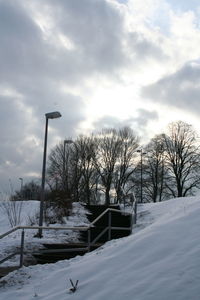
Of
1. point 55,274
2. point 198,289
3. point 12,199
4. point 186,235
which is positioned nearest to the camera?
point 198,289

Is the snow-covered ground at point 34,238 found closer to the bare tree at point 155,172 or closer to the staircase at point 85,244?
the staircase at point 85,244

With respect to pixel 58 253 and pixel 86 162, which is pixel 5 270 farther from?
pixel 86 162

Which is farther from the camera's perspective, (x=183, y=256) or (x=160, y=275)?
(x=183, y=256)

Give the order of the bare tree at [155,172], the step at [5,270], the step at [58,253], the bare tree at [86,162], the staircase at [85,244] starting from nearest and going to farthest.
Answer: the step at [5,270] < the step at [58,253] < the staircase at [85,244] < the bare tree at [86,162] < the bare tree at [155,172]

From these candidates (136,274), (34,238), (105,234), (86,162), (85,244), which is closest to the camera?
(136,274)

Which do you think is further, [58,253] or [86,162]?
[86,162]

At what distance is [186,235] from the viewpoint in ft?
20.7

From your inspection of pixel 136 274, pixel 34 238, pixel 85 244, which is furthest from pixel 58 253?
pixel 136 274

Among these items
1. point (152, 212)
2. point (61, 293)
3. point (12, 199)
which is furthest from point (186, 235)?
point (12, 199)

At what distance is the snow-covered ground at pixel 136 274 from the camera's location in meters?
4.54

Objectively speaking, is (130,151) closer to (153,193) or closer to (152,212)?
(153,193)

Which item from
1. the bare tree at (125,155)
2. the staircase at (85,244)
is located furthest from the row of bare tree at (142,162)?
the staircase at (85,244)

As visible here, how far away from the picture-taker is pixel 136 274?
5188mm

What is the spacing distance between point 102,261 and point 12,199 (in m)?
14.8
